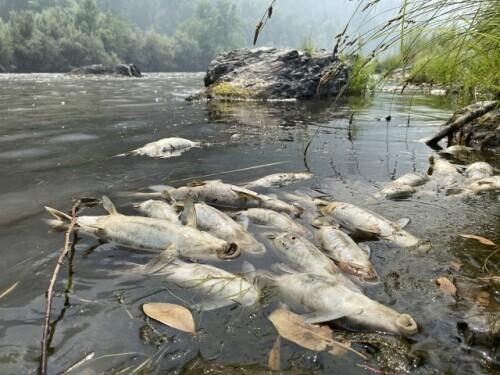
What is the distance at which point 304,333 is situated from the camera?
2100 millimetres

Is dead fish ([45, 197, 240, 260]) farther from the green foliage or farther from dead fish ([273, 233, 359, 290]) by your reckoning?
the green foliage

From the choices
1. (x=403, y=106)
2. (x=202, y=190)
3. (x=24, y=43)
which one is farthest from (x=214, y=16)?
(x=202, y=190)

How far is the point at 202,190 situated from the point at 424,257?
7.02ft

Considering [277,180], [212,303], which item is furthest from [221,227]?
[277,180]

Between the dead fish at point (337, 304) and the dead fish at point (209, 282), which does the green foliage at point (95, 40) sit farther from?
the dead fish at point (337, 304)

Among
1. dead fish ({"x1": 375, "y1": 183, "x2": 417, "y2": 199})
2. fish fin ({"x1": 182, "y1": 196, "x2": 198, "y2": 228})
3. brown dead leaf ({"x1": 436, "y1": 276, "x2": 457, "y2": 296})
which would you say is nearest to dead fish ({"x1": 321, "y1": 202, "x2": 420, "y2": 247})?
brown dead leaf ({"x1": 436, "y1": 276, "x2": 457, "y2": 296})

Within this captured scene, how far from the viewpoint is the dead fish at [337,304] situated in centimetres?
212

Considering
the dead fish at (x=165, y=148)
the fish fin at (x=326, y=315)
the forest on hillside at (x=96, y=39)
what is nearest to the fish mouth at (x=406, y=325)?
the fish fin at (x=326, y=315)

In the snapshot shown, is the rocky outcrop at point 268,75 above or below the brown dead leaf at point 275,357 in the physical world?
above

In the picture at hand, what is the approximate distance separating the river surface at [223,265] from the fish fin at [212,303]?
0.06m

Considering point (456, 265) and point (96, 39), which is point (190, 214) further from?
point (96, 39)

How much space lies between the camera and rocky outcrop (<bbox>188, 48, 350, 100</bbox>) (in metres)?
14.9

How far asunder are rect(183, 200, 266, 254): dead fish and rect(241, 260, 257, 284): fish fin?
23 cm

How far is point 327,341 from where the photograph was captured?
2043 millimetres
